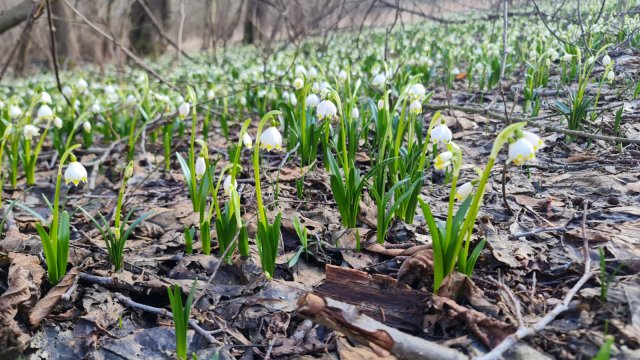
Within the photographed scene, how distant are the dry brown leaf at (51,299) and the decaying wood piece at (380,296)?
3.04 ft

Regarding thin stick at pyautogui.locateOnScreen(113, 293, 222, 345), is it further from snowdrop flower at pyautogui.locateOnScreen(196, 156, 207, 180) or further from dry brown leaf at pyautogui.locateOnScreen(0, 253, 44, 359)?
snowdrop flower at pyautogui.locateOnScreen(196, 156, 207, 180)

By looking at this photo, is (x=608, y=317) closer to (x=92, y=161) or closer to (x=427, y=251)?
(x=427, y=251)

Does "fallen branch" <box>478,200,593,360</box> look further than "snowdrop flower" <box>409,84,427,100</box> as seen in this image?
No

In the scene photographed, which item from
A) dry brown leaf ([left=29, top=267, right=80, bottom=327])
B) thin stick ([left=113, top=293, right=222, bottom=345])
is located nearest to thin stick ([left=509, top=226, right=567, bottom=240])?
thin stick ([left=113, top=293, right=222, bottom=345])

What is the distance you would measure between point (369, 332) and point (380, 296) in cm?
33

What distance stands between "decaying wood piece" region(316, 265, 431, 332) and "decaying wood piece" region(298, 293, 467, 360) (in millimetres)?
207

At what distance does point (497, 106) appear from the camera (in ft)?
14.8


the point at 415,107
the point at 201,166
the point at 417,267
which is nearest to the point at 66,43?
the point at 201,166

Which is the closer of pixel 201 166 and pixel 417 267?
pixel 417 267

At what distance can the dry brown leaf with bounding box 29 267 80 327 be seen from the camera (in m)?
1.76

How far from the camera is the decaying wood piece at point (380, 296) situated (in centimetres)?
166

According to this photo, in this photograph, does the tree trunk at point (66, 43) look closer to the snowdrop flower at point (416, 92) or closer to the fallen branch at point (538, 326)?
the snowdrop flower at point (416, 92)

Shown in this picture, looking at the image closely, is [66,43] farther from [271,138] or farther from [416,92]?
[271,138]

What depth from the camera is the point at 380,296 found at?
1.75 meters
